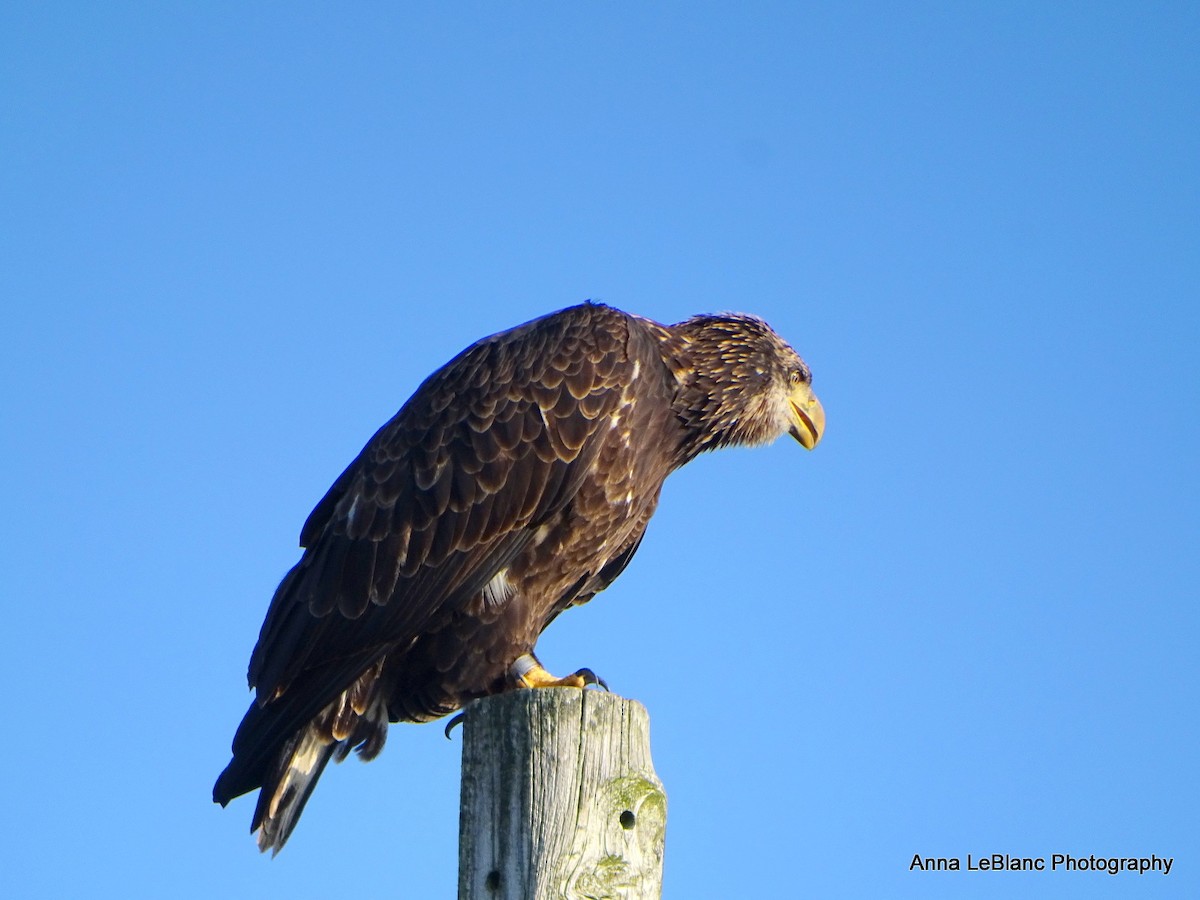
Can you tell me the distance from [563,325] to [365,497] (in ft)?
3.77

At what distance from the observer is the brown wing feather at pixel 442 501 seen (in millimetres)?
5500

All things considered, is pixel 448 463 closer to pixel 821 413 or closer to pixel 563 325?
pixel 563 325

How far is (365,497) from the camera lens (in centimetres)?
590

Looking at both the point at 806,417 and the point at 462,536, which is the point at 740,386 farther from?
the point at 462,536

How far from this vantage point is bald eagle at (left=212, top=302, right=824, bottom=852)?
5.45 m

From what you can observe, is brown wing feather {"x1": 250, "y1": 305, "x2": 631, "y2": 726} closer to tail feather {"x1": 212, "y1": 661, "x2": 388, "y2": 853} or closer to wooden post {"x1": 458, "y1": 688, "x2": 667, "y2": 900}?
tail feather {"x1": 212, "y1": 661, "x2": 388, "y2": 853}

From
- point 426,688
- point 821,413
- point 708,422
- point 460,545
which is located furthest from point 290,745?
point 821,413

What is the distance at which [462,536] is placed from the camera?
5.66 metres

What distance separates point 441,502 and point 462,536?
0.19 metres

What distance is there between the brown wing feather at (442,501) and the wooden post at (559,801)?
1.76m

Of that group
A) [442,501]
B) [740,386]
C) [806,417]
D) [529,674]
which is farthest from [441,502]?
[806,417]

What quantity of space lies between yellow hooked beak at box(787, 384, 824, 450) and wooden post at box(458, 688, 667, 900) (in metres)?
3.52

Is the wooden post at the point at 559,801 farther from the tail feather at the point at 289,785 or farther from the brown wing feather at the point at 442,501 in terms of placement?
the brown wing feather at the point at 442,501

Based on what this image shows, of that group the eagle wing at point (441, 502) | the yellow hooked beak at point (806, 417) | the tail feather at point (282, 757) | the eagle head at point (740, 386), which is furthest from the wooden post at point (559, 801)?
the yellow hooked beak at point (806, 417)
